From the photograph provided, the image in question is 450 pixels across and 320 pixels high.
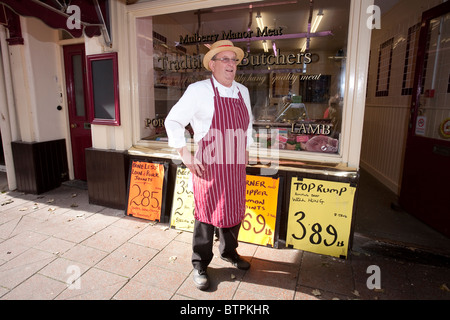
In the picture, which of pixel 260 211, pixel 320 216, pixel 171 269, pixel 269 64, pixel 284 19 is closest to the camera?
pixel 171 269

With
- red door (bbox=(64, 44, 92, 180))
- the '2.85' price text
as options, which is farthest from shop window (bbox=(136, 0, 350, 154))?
red door (bbox=(64, 44, 92, 180))

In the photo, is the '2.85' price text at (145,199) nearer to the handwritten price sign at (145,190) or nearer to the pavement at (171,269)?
the handwritten price sign at (145,190)

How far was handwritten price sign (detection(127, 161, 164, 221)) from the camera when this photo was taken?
3971 millimetres

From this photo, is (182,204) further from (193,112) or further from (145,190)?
(193,112)

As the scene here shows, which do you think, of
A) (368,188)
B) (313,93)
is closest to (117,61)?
(313,93)

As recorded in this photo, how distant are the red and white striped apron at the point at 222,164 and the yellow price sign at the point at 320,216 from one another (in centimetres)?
99

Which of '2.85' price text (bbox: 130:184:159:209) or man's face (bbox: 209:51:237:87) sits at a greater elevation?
man's face (bbox: 209:51:237:87)

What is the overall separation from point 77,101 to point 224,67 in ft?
13.6

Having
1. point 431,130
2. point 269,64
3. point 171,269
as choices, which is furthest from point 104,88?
point 431,130

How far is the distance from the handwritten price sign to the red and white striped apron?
152 centimetres

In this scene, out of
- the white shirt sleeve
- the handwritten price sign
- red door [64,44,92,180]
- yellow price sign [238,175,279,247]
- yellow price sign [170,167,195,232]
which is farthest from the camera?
red door [64,44,92,180]

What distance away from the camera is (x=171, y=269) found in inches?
114

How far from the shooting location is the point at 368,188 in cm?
579

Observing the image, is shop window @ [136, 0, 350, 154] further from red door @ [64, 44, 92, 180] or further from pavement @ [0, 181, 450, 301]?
red door @ [64, 44, 92, 180]
